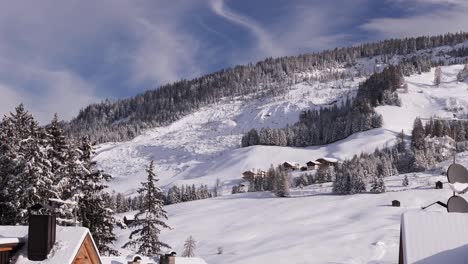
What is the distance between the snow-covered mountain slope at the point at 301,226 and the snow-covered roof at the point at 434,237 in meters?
38.6

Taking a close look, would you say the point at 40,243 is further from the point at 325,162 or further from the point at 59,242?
the point at 325,162

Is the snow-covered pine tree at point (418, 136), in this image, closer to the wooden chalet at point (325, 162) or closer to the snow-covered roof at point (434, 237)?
the wooden chalet at point (325, 162)

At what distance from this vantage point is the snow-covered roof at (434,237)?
13609 mm

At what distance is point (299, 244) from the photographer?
212 feet

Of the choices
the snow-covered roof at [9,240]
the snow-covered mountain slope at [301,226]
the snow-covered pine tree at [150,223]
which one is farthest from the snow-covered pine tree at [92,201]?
the snow-covered roof at [9,240]

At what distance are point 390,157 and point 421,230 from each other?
5905 inches

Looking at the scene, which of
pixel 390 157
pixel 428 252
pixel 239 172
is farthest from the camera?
pixel 239 172

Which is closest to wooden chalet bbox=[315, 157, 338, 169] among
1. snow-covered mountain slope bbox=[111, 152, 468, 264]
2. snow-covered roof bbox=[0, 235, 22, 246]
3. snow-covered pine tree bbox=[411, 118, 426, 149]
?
snow-covered pine tree bbox=[411, 118, 426, 149]

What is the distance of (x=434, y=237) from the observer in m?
14.4

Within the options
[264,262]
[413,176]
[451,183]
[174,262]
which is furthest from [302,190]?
[451,183]

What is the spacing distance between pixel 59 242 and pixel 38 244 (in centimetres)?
89

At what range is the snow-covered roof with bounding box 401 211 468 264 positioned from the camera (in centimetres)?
1361

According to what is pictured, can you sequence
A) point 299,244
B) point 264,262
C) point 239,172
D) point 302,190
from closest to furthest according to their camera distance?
point 264,262, point 299,244, point 302,190, point 239,172

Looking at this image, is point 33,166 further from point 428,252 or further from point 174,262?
point 428,252
